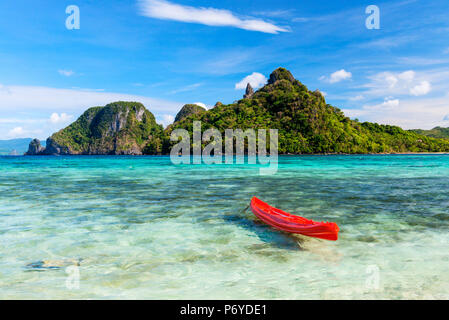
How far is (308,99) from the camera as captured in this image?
477 feet

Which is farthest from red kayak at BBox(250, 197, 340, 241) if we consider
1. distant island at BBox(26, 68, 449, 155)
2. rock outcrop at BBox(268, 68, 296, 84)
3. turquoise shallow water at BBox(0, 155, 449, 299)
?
rock outcrop at BBox(268, 68, 296, 84)

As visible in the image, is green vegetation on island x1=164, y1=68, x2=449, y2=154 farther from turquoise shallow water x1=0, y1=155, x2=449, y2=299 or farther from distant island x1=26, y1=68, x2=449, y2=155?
turquoise shallow water x1=0, y1=155, x2=449, y2=299

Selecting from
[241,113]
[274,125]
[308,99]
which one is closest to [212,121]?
[241,113]

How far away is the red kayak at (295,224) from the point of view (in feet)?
23.9

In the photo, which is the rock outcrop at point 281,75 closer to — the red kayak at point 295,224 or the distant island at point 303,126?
the distant island at point 303,126

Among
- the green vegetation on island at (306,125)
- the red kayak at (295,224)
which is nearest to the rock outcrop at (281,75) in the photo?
the green vegetation on island at (306,125)

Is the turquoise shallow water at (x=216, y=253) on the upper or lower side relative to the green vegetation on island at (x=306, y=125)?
lower

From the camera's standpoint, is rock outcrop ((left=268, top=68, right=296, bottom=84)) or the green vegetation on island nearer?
the green vegetation on island

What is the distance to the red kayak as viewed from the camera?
23.9 feet

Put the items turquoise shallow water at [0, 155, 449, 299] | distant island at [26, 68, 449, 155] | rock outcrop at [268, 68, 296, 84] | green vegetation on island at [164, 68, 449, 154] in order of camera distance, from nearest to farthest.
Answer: turquoise shallow water at [0, 155, 449, 299]
green vegetation on island at [164, 68, 449, 154]
distant island at [26, 68, 449, 155]
rock outcrop at [268, 68, 296, 84]

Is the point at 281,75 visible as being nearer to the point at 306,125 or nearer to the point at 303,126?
the point at 303,126

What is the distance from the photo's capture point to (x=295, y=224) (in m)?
8.41
